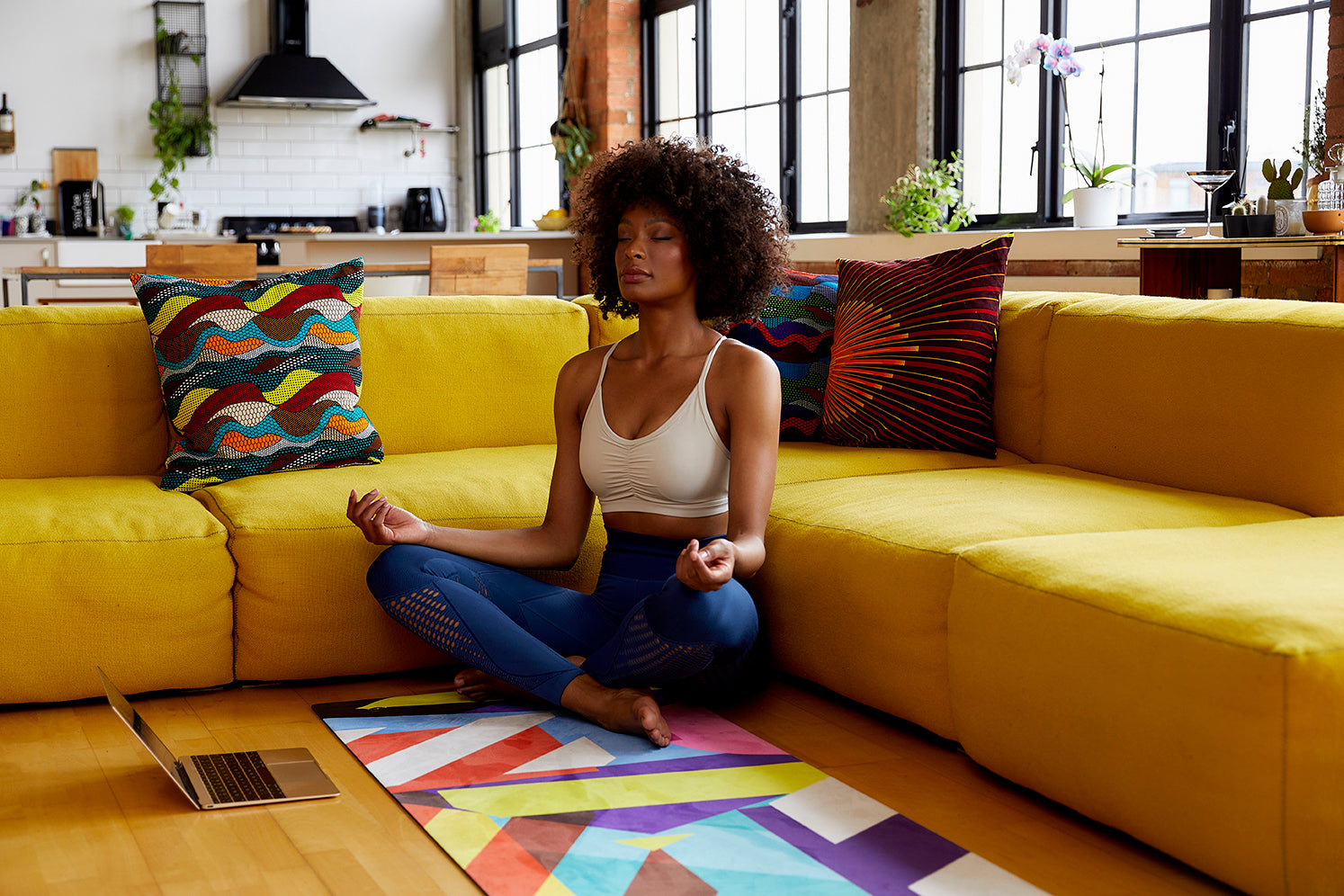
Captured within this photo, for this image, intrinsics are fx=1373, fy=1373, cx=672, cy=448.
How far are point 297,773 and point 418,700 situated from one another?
413 mm

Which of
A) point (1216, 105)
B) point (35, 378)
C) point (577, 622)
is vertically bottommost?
point (577, 622)

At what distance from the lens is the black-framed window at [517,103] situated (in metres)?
9.16

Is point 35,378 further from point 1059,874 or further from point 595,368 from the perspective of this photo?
point 1059,874

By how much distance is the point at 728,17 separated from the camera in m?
7.45

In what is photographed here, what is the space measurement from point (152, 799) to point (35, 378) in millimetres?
1263

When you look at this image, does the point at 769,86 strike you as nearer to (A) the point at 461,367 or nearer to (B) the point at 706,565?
(A) the point at 461,367

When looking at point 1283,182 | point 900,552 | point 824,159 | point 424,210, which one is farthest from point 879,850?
point 424,210

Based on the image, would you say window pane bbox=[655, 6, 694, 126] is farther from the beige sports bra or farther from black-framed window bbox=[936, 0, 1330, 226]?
the beige sports bra

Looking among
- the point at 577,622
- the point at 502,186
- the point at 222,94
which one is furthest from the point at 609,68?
the point at 577,622

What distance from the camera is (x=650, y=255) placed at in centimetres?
235

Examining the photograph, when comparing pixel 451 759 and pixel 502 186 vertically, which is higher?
pixel 502 186

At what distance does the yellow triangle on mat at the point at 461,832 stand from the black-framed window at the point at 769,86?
16.1ft

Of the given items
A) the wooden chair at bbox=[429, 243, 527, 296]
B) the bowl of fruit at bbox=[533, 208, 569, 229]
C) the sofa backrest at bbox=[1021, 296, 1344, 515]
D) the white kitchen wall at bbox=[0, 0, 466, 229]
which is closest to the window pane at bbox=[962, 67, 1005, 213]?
the wooden chair at bbox=[429, 243, 527, 296]

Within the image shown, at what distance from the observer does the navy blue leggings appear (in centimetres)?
218
